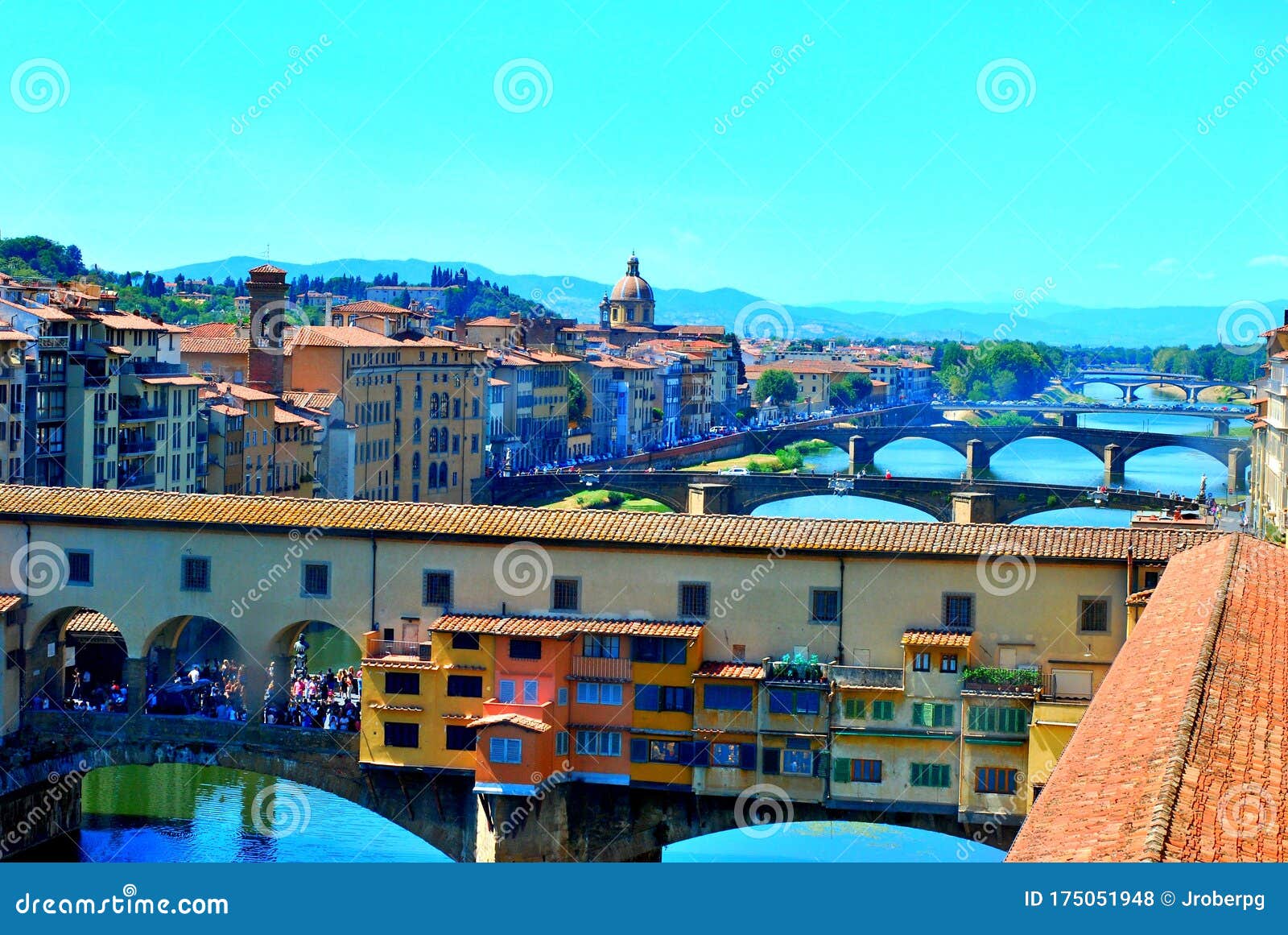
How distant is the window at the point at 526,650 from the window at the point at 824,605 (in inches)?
130

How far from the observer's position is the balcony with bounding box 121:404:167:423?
45.7m

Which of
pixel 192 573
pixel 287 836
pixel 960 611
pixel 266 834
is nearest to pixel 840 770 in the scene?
pixel 960 611

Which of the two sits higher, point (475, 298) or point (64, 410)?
point (475, 298)

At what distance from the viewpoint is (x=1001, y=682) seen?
70.7 ft

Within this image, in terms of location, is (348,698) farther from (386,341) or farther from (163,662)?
(386,341)

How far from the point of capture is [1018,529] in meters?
23.1

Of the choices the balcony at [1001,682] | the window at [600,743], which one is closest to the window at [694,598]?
the window at [600,743]

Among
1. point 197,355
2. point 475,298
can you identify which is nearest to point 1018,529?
point 197,355

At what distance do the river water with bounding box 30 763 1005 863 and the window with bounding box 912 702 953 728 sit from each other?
227 cm

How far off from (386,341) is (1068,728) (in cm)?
4178

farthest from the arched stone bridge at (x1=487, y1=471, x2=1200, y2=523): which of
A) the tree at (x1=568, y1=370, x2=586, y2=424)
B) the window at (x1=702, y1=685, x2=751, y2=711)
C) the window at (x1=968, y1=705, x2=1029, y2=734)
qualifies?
the window at (x1=968, y1=705, x2=1029, y2=734)

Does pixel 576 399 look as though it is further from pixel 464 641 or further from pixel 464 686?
pixel 464 686

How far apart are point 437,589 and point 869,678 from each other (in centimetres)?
560

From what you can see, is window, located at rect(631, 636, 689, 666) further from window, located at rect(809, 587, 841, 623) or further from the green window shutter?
the green window shutter
